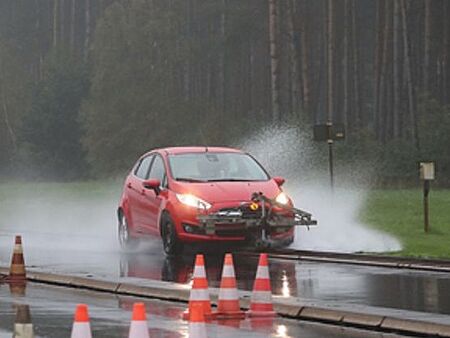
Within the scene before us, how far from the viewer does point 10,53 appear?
110938 mm

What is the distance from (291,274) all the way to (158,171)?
20.8 ft

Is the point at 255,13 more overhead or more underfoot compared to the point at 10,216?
more overhead

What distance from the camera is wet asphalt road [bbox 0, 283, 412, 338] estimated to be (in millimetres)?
14953

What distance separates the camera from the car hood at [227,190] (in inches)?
1021

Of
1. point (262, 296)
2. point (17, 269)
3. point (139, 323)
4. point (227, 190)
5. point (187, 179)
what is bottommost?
point (17, 269)

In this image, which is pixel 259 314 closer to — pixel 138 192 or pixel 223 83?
pixel 138 192

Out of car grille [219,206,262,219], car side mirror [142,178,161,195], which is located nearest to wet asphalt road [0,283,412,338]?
car grille [219,206,262,219]

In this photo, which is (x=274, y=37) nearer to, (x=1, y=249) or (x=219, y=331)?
(x=1, y=249)

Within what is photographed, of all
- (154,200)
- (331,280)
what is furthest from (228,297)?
(154,200)

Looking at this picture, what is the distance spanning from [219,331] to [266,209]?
10.7 m

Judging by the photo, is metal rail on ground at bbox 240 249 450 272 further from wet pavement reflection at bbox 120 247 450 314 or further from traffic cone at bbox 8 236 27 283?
traffic cone at bbox 8 236 27 283

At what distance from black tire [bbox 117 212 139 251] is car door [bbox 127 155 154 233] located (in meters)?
0.32

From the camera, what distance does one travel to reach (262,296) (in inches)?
645

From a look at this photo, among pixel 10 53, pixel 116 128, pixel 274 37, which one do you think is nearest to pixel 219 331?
pixel 274 37
